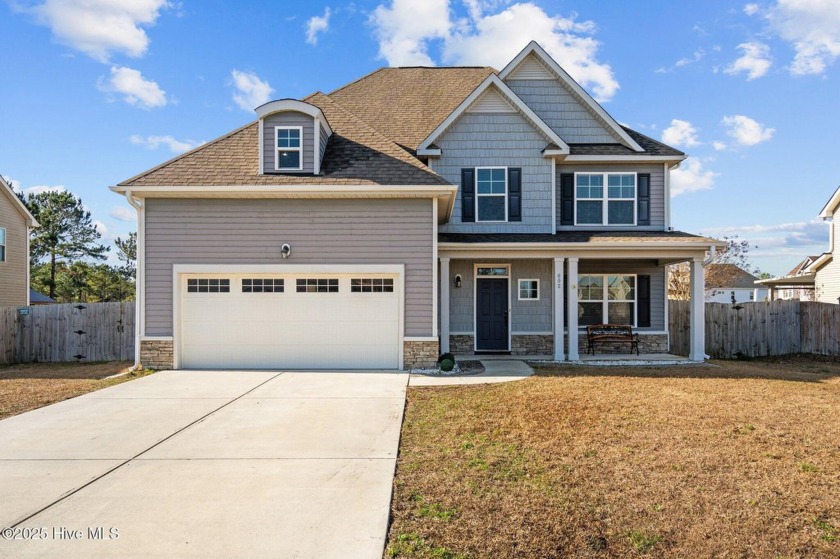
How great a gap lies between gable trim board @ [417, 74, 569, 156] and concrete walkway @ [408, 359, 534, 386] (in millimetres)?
5679

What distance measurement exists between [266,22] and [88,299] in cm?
2813

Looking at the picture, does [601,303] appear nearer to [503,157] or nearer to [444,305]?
[444,305]

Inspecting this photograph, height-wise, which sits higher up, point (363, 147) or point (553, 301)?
point (363, 147)

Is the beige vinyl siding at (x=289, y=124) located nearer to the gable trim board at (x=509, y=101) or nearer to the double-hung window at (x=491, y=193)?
the gable trim board at (x=509, y=101)

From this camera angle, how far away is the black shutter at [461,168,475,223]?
43.3 feet

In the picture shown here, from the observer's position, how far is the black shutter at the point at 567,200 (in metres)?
13.6

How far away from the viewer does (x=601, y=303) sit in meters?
13.9

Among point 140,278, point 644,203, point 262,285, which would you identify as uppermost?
point 644,203

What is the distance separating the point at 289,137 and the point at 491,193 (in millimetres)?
5330

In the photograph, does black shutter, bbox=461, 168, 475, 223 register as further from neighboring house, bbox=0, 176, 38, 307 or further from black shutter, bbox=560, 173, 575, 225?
neighboring house, bbox=0, 176, 38, 307

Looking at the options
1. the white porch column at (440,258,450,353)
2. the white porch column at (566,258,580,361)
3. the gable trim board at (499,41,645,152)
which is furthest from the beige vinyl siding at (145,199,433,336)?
the gable trim board at (499,41,645,152)

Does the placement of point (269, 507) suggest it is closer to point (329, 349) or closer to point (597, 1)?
point (329, 349)

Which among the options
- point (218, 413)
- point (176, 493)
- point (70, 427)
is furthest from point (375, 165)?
point (176, 493)

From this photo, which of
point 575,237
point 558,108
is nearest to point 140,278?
point 575,237
